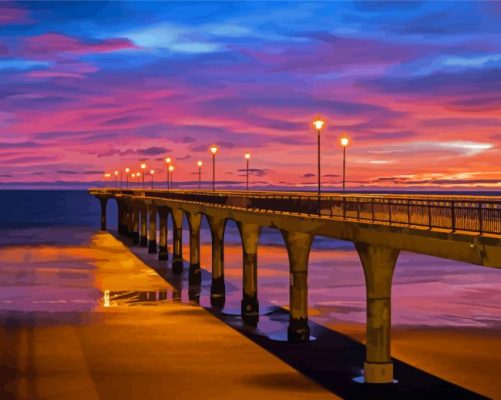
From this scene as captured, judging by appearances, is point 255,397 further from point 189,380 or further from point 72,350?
point 72,350

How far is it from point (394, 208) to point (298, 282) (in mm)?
9680

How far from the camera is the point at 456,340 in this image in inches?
1580

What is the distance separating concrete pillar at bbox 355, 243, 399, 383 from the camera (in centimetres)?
2930

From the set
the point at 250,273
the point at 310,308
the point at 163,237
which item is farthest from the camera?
the point at 163,237

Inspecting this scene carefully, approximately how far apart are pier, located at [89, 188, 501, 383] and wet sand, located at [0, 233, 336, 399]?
8.59ft

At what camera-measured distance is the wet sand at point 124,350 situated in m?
29.9

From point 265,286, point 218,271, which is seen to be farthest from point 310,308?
point 265,286

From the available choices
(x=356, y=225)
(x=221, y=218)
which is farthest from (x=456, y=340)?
(x=221, y=218)

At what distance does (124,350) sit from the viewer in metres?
36.4

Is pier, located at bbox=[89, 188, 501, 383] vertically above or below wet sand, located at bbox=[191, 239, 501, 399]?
above

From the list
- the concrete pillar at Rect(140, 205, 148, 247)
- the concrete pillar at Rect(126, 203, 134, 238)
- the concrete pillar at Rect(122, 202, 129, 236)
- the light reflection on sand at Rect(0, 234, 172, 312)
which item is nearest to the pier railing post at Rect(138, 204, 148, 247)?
the concrete pillar at Rect(140, 205, 148, 247)

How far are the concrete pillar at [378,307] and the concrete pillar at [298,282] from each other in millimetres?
7843

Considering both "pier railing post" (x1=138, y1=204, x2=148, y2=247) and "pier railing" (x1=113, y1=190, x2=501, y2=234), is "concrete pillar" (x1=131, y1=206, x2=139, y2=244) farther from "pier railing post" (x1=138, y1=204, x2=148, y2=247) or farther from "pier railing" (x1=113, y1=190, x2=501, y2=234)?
"pier railing" (x1=113, y1=190, x2=501, y2=234)

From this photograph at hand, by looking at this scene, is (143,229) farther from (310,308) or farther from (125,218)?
(310,308)
